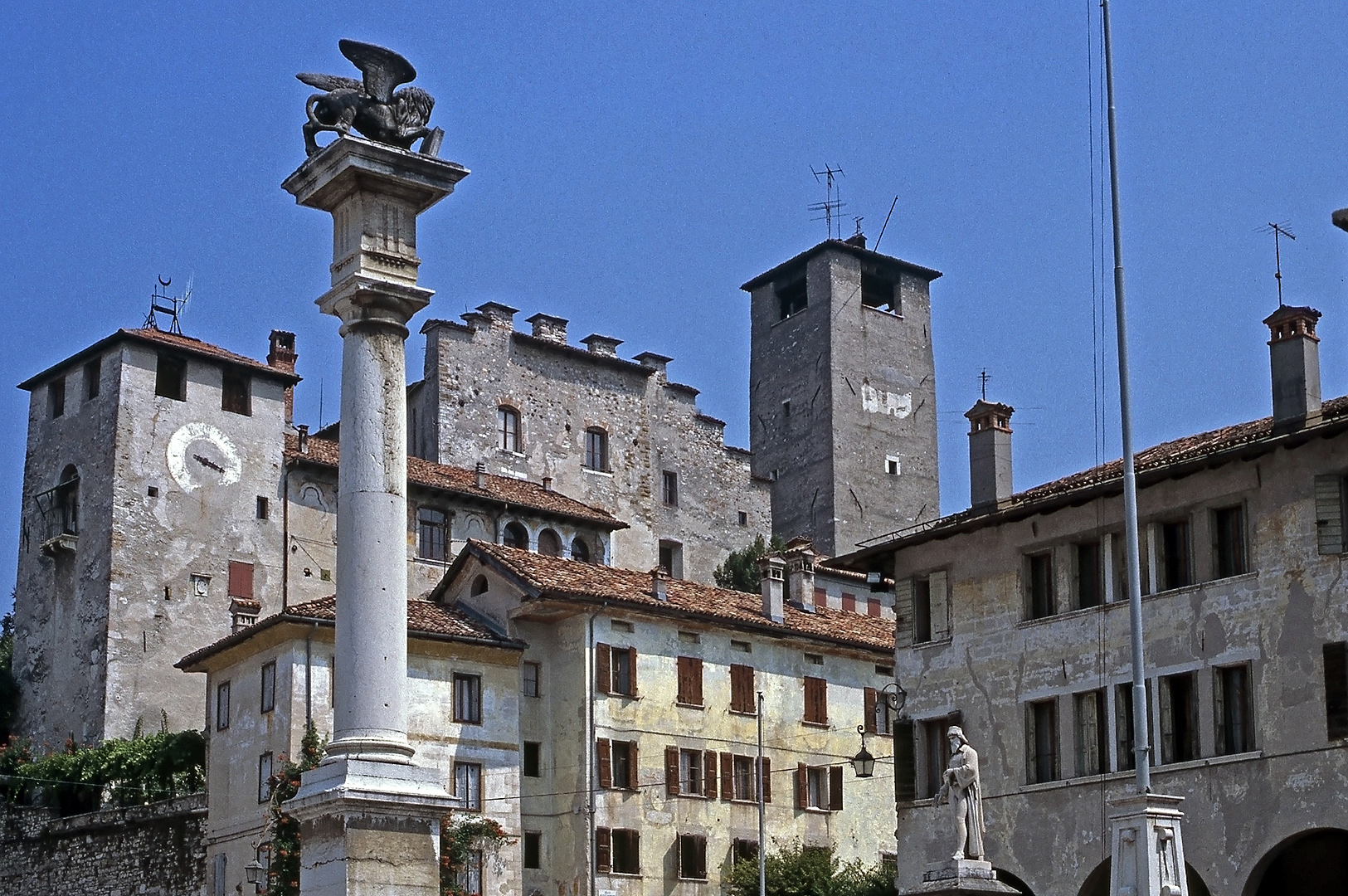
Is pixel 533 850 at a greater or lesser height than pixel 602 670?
lesser

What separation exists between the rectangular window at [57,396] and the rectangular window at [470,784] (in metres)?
19.7

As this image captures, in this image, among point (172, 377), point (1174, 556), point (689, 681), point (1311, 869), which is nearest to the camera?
point (1311, 869)

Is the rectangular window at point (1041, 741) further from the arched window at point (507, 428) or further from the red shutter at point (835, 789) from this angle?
the arched window at point (507, 428)

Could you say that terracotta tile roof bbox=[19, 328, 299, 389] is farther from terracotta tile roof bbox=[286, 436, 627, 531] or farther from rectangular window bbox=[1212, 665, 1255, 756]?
rectangular window bbox=[1212, 665, 1255, 756]

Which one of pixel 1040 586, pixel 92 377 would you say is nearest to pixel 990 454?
pixel 1040 586

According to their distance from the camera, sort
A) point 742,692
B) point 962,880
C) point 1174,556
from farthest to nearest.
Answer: point 742,692, point 1174,556, point 962,880

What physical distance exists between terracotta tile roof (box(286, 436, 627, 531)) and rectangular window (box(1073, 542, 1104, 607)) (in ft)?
80.7

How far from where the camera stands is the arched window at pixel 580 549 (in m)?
64.6

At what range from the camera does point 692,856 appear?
50875mm

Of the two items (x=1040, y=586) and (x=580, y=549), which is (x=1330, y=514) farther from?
(x=580, y=549)

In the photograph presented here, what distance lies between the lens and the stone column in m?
17.6

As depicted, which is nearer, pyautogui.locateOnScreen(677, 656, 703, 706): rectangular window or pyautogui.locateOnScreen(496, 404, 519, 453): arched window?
pyautogui.locateOnScreen(677, 656, 703, 706): rectangular window

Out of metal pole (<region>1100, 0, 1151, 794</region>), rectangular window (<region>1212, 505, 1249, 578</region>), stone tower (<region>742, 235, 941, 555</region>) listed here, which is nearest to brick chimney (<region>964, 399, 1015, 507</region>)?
rectangular window (<region>1212, 505, 1249, 578</region>)

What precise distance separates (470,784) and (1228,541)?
1900 centimetres
